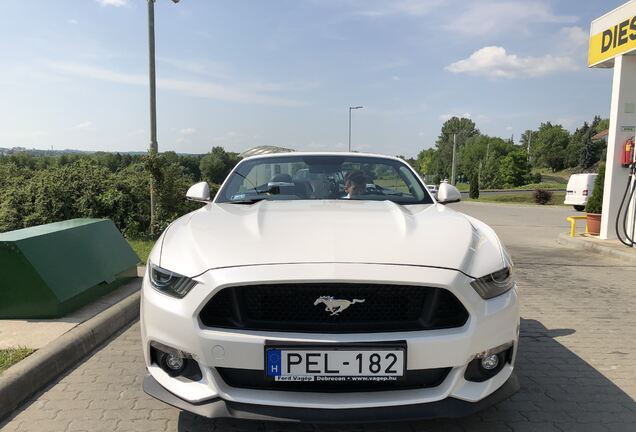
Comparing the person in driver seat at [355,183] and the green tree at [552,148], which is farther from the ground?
the green tree at [552,148]

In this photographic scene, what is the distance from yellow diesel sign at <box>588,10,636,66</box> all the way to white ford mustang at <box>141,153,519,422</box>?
868cm

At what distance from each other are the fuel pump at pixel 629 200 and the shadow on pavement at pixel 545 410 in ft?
21.1

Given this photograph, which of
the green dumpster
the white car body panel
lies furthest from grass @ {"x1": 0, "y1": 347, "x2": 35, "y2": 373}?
the white car body panel

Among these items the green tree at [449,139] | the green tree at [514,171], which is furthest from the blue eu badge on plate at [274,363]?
the green tree at [449,139]

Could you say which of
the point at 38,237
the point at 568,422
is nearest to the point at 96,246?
the point at 38,237

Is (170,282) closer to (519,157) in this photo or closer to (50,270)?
(50,270)

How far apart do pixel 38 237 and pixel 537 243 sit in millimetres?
9845

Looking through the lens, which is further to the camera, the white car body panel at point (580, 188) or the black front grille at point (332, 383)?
the white car body panel at point (580, 188)

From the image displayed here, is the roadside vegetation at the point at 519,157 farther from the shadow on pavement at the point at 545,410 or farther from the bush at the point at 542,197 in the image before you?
the shadow on pavement at the point at 545,410

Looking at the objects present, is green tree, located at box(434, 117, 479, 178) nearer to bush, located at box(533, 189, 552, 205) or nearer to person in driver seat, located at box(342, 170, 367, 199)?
bush, located at box(533, 189, 552, 205)

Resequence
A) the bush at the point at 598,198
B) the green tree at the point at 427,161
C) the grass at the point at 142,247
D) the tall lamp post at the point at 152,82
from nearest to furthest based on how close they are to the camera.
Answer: the grass at the point at 142,247, the tall lamp post at the point at 152,82, the bush at the point at 598,198, the green tree at the point at 427,161

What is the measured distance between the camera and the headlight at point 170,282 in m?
2.28

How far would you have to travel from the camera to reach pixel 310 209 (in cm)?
312

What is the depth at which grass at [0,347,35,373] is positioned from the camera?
312cm
